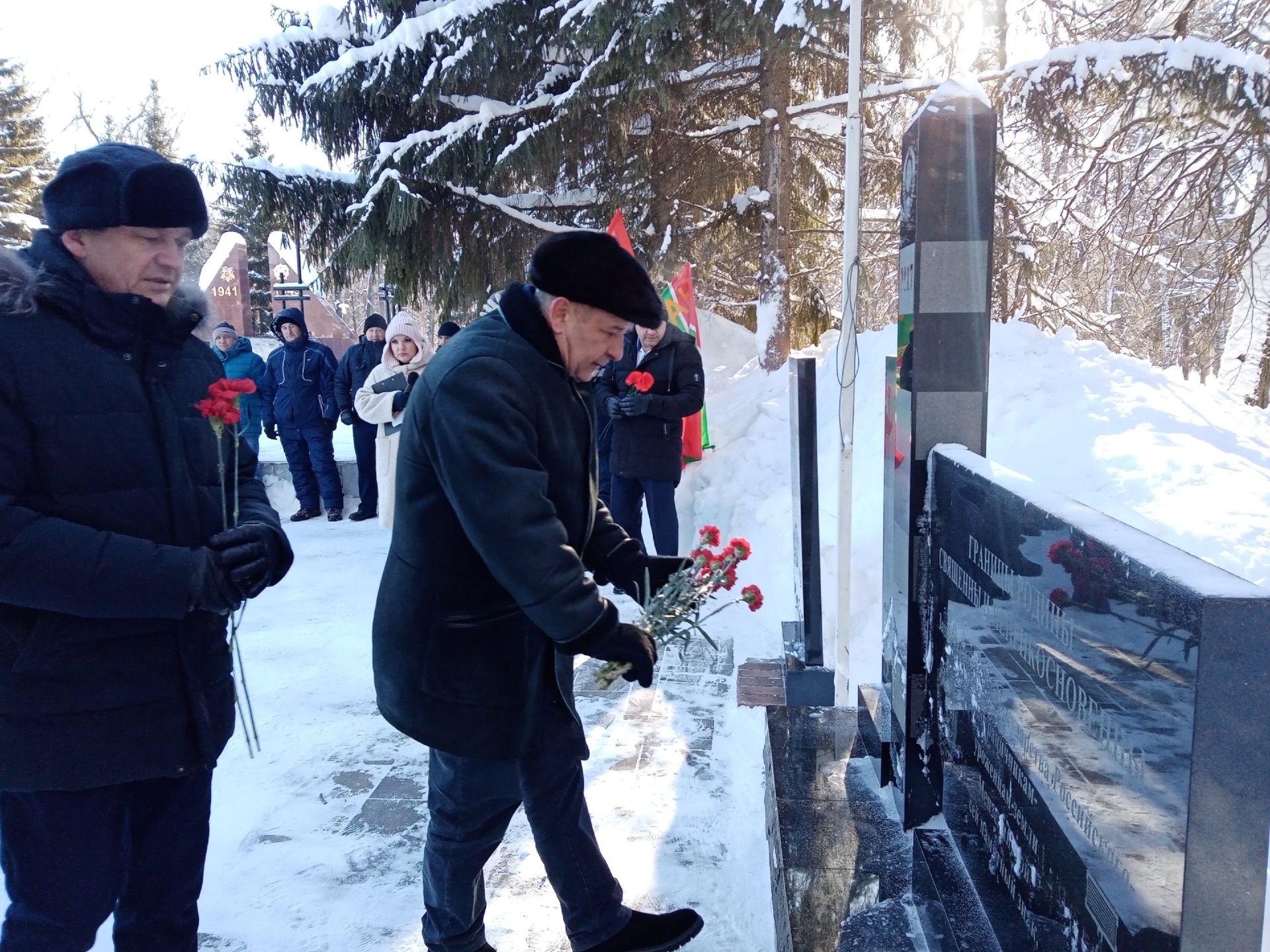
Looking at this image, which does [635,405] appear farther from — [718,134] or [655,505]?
[718,134]

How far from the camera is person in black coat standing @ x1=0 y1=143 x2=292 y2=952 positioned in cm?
165

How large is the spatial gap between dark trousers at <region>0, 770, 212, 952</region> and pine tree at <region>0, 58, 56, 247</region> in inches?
1245

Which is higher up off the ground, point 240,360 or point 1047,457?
point 240,360

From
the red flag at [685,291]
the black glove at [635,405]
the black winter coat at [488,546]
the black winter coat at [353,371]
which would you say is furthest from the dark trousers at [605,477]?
the black winter coat at [488,546]

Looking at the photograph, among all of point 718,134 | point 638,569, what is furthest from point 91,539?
point 718,134

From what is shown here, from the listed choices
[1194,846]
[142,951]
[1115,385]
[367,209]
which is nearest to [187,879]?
[142,951]

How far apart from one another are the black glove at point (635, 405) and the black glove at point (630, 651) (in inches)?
132

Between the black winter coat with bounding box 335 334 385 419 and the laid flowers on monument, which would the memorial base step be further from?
the black winter coat with bounding box 335 334 385 419

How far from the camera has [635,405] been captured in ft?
17.7

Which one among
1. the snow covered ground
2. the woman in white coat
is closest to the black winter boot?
the snow covered ground

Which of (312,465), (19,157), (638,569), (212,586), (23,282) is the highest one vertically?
(19,157)

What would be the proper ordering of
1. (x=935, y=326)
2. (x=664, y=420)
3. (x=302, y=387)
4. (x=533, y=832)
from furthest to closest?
(x=302, y=387) → (x=664, y=420) → (x=935, y=326) → (x=533, y=832)

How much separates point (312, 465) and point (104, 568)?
742 cm

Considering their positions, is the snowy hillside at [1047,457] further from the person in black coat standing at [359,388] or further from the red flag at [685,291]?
the person in black coat standing at [359,388]
